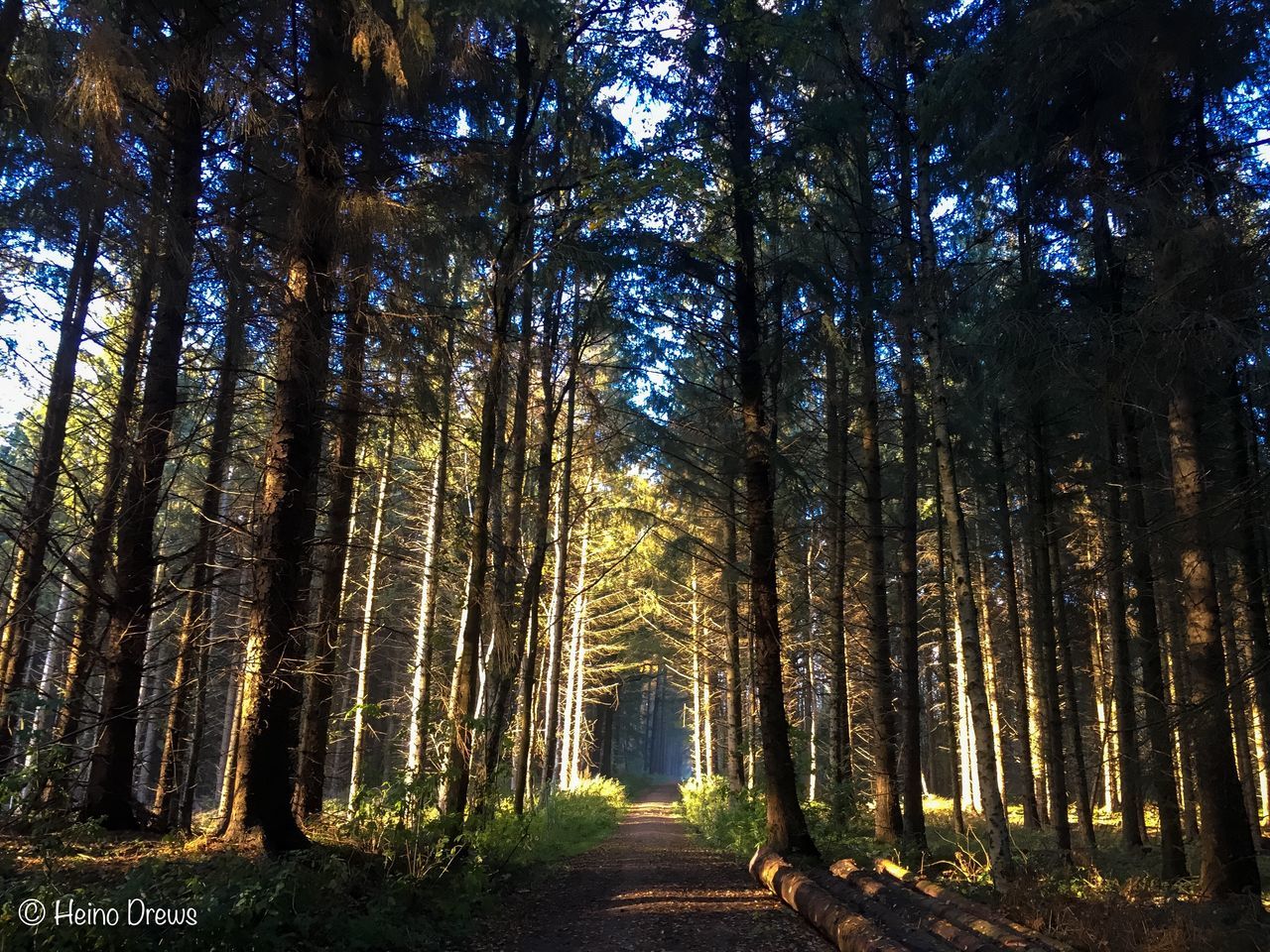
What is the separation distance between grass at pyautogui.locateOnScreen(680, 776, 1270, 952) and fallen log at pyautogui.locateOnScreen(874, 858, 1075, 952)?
0.29 m

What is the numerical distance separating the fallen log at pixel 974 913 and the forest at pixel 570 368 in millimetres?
65

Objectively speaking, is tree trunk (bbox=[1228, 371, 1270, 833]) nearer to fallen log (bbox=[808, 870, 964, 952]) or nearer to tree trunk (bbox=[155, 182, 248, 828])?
fallen log (bbox=[808, 870, 964, 952])

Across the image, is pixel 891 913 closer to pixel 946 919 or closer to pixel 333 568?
pixel 946 919

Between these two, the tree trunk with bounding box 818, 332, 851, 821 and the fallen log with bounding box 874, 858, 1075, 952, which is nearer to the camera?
the fallen log with bounding box 874, 858, 1075, 952

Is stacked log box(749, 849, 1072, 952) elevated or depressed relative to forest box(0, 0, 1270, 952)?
depressed

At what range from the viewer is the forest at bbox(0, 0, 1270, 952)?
6.65 m

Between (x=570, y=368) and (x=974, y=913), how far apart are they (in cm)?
1049

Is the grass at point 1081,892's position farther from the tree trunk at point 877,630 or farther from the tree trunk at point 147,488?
the tree trunk at point 147,488

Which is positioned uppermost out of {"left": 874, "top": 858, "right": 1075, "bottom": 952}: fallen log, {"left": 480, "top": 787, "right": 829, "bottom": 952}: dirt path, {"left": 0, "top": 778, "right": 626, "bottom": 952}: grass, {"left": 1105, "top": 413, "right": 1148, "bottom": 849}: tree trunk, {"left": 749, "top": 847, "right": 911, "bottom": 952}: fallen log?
{"left": 1105, "top": 413, "right": 1148, "bottom": 849}: tree trunk

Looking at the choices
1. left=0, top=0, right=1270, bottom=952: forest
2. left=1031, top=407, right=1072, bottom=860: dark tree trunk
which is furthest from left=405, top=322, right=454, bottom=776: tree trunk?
left=1031, top=407, right=1072, bottom=860: dark tree trunk

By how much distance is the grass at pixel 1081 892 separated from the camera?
218 inches

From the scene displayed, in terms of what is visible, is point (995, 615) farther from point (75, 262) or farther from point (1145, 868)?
point (75, 262)

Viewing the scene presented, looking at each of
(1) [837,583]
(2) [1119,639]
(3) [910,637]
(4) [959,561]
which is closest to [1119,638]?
(2) [1119,639]

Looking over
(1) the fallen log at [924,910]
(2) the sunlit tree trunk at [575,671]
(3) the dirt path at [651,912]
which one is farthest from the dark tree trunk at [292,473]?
(2) the sunlit tree trunk at [575,671]
